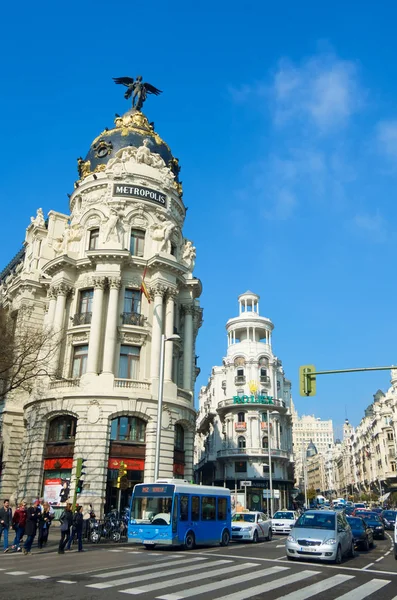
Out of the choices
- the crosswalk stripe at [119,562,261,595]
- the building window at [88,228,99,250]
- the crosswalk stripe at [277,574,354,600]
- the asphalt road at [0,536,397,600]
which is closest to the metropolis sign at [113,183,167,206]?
the building window at [88,228,99,250]

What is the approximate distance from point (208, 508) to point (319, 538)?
7.51 metres

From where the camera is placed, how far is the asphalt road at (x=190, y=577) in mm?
10727

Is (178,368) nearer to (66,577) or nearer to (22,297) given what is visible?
(22,297)

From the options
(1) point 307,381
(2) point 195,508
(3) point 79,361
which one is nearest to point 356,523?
(2) point 195,508

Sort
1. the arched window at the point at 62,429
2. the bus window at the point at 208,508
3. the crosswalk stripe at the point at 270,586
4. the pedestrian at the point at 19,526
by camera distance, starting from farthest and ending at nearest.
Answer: the arched window at the point at 62,429 < the bus window at the point at 208,508 < the pedestrian at the point at 19,526 < the crosswalk stripe at the point at 270,586

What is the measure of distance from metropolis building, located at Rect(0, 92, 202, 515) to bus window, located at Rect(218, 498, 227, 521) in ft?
35.2

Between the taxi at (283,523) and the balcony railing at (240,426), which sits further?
the balcony railing at (240,426)

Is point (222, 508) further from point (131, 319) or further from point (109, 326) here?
point (131, 319)

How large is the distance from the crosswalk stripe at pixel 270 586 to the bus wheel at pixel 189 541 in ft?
25.7

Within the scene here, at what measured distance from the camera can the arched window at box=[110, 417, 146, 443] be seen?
34.7 m

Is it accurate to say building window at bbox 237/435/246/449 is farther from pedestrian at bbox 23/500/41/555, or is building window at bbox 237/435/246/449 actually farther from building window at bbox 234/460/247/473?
pedestrian at bbox 23/500/41/555

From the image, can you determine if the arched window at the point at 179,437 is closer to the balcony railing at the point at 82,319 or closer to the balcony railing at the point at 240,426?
the balcony railing at the point at 82,319

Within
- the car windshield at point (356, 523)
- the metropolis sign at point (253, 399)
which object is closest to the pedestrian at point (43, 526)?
the car windshield at point (356, 523)

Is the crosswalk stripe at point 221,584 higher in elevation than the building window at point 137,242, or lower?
lower
